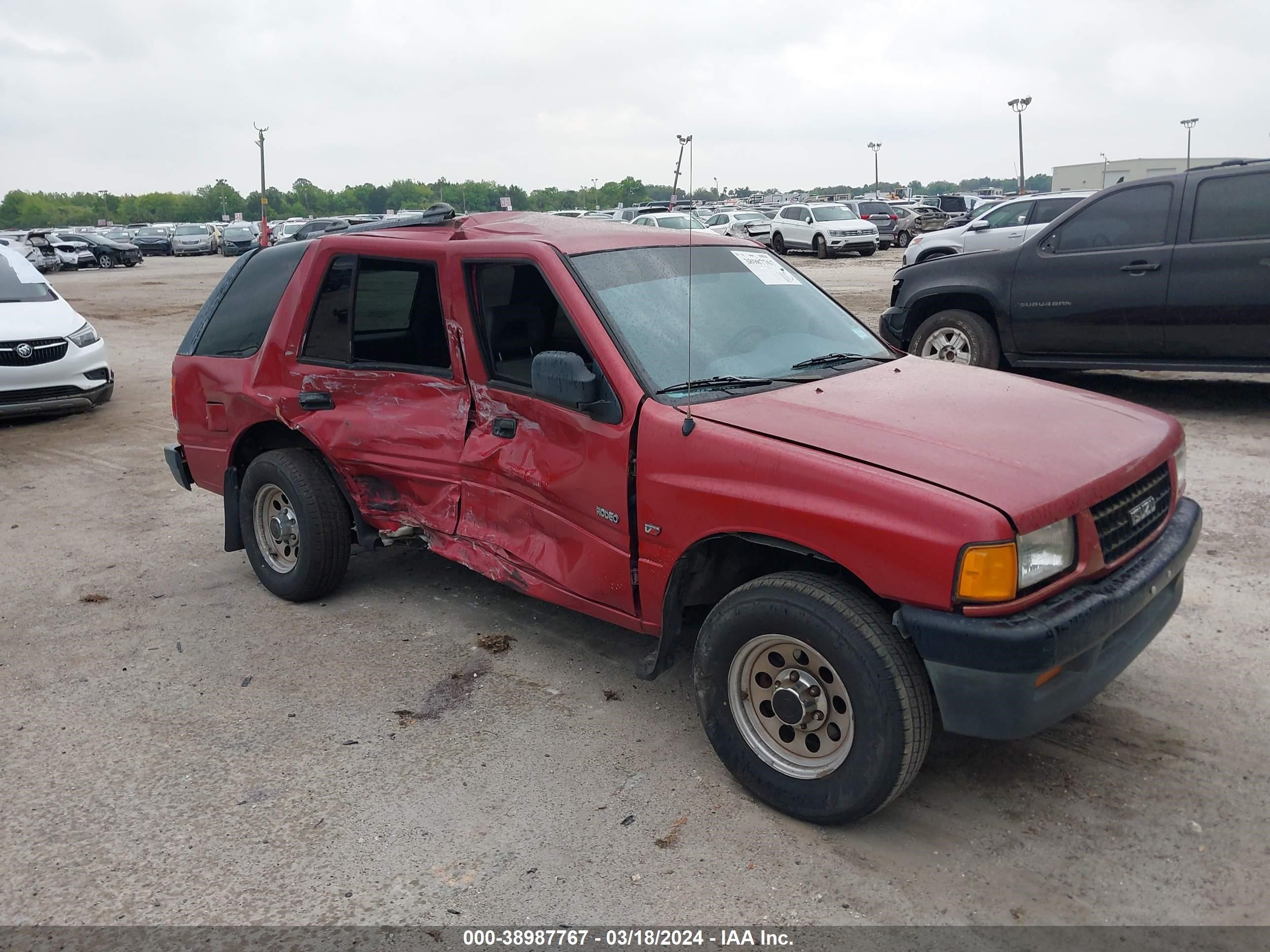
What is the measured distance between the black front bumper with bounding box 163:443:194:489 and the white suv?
25228 millimetres

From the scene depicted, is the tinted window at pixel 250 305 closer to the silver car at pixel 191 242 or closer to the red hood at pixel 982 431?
the red hood at pixel 982 431

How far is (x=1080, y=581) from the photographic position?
2947 millimetres

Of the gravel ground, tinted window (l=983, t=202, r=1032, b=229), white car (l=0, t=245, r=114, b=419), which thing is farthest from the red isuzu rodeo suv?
tinted window (l=983, t=202, r=1032, b=229)

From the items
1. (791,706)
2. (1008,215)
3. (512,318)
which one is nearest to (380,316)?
(512,318)

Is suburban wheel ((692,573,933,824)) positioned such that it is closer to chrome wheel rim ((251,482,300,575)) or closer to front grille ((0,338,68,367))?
chrome wheel rim ((251,482,300,575))

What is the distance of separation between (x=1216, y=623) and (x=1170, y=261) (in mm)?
4280

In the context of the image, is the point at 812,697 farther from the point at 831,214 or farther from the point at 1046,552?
the point at 831,214

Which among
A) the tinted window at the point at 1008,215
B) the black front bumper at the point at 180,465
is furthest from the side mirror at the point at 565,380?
the tinted window at the point at 1008,215

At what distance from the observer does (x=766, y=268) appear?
437 centimetres

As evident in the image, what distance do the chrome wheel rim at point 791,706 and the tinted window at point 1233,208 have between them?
20.6 ft

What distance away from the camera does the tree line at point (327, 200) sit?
18.5ft

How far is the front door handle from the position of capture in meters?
4.70

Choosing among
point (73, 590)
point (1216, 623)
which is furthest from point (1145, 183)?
point (73, 590)

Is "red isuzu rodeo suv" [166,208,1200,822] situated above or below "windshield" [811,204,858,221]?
below
